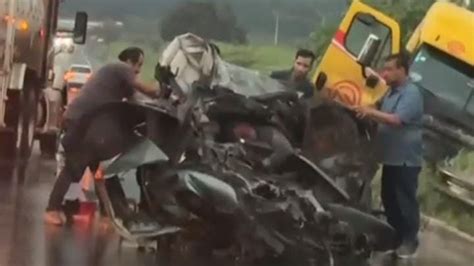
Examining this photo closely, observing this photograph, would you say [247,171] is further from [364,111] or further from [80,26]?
[80,26]

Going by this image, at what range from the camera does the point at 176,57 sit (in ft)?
47.7

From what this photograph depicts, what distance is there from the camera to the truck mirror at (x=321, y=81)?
1466 cm

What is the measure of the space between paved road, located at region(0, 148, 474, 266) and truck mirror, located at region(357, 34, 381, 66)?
80.7 inches

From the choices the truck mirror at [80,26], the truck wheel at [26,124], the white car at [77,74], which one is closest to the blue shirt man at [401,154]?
the white car at [77,74]

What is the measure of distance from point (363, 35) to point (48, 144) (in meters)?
7.87

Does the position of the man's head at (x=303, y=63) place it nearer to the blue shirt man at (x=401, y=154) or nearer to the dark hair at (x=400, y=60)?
the dark hair at (x=400, y=60)

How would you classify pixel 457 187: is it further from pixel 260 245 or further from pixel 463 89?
pixel 260 245

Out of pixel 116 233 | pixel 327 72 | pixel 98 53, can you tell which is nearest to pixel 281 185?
pixel 116 233

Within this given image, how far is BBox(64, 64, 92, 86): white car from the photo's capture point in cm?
1688

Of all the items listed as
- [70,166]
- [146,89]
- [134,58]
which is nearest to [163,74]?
[134,58]

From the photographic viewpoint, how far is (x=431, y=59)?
16.7m

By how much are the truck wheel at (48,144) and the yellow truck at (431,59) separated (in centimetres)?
736

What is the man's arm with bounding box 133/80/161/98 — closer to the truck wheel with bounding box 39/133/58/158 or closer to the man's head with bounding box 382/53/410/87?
the man's head with bounding box 382/53/410/87

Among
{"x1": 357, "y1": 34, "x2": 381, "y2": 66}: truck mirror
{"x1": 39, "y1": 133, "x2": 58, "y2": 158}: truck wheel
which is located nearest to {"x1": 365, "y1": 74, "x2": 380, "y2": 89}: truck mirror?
{"x1": 357, "y1": 34, "x2": 381, "y2": 66}: truck mirror
